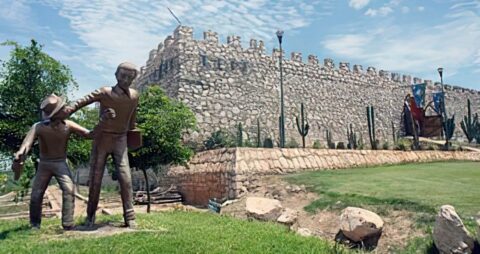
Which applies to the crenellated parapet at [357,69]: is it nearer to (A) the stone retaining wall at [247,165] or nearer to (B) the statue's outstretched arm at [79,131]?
(A) the stone retaining wall at [247,165]

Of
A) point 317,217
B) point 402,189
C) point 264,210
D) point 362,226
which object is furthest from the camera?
point 402,189

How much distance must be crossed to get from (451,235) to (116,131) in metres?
4.93

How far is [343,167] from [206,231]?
401 inches

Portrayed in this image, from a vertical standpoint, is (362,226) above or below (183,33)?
below

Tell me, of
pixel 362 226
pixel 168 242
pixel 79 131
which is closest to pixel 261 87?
pixel 362 226

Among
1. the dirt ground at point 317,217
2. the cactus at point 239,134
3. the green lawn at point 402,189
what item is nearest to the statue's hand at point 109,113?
the dirt ground at point 317,217

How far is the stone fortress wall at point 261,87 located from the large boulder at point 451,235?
14.7 meters

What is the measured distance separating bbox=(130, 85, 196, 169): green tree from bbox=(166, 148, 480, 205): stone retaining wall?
1.49 m

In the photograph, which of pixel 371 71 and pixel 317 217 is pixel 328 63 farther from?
pixel 317 217

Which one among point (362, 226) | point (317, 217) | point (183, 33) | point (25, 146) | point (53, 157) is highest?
point (183, 33)

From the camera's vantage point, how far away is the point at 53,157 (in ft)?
20.5

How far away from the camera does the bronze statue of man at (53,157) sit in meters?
6.15

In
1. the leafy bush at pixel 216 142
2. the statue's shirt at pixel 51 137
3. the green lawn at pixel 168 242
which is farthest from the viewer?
the leafy bush at pixel 216 142

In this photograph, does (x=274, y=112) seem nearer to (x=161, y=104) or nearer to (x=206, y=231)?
(x=161, y=104)
